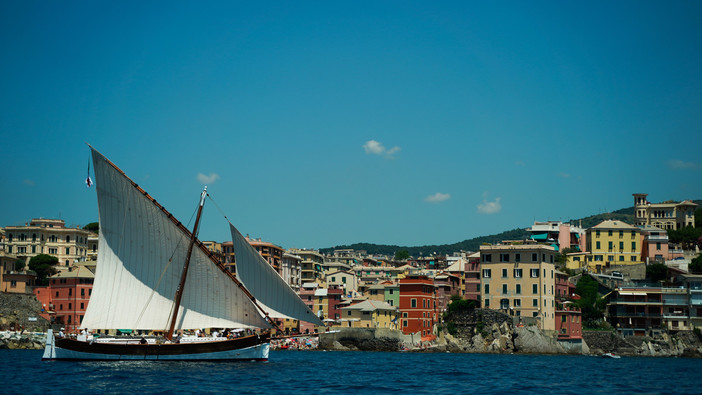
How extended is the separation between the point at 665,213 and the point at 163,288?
12285 cm

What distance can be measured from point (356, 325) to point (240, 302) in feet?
159

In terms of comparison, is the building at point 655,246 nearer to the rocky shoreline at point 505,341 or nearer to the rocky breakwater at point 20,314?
the rocky shoreline at point 505,341

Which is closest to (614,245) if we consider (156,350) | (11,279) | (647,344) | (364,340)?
(647,344)

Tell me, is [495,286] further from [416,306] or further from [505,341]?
[416,306]

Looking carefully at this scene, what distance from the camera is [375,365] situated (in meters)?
65.2

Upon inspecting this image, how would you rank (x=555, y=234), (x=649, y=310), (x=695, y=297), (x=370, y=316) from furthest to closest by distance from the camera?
(x=555, y=234) → (x=370, y=316) → (x=649, y=310) → (x=695, y=297)

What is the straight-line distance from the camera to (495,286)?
9588 centimetres

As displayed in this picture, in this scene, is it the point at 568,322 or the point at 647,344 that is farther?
the point at 568,322

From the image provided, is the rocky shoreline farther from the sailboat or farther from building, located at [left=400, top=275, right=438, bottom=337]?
the sailboat

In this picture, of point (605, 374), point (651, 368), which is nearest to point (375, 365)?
point (605, 374)

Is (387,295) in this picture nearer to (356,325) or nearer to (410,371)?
(356,325)

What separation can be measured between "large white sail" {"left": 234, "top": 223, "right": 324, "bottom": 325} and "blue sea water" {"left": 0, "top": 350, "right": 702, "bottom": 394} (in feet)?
13.0

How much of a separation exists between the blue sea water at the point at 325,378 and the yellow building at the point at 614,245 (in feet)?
200

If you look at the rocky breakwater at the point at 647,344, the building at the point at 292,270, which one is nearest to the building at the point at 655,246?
the rocky breakwater at the point at 647,344
